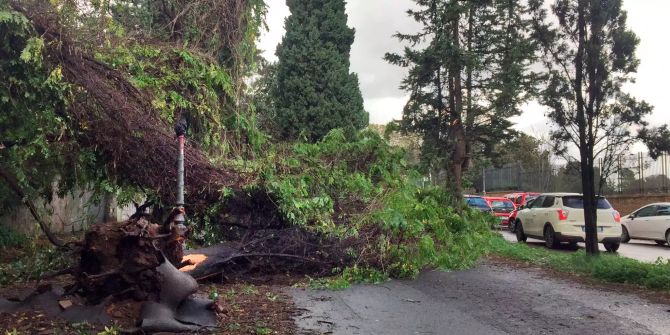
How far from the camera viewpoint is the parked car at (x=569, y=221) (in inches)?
569

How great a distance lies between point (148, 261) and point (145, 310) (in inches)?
19.2

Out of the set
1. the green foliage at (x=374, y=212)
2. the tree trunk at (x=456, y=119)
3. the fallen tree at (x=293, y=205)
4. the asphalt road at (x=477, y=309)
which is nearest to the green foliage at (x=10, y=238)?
the fallen tree at (x=293, y=205)

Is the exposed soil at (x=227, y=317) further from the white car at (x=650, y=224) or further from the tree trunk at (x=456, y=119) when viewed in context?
the white car at (x=650, y=224)

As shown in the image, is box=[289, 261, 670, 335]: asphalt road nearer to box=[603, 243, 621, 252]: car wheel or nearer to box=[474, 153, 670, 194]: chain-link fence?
box=[474, 153, 670, 194]: chain-link fence

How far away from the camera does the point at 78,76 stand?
5660mm

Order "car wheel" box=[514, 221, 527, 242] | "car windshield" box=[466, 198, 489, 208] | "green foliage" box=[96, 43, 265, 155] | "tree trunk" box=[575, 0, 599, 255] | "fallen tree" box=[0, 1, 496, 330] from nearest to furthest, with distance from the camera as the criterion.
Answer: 1. "fallen tree" box=[0, 1, 496, 330]
2. "green foliage" box=[96, 43, 265, 155]
3. "tree trunk" box=[575, 0, 599, 255]
4. "car wheel" box=[514, 221, 527, 242]
5. "car windshield" box=[466, 198, 489, 208]

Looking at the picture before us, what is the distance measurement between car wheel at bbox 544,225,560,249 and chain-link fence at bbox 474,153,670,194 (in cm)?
157

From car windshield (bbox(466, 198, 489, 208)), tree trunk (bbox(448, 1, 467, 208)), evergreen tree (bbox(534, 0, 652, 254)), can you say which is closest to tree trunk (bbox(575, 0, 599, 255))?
evergreen tree (bbox(534, 0, 652, 254))

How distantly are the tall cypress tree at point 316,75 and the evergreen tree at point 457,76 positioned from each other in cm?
386

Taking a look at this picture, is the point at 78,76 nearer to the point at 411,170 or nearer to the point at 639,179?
the point at 411,170

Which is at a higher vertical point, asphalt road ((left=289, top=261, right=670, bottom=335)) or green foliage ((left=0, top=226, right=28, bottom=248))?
green foliage ((left=0, top=226, right=28, bottom=248))

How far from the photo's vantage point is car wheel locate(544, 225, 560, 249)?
1517cm

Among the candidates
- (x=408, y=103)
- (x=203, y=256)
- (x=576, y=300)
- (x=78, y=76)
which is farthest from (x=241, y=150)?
(x=408, y=103)

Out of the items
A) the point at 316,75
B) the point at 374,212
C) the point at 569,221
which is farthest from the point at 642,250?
the point at 316,75
